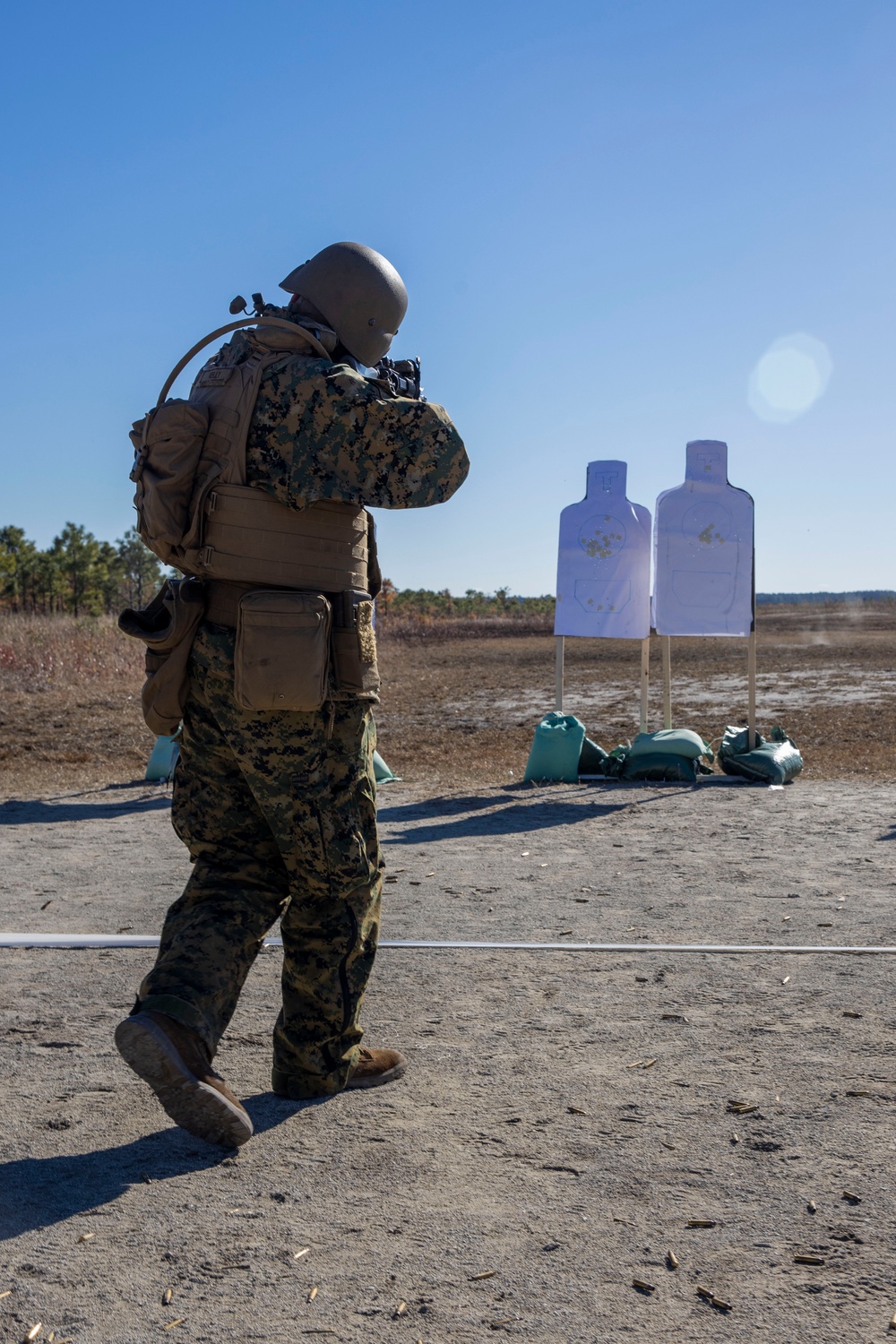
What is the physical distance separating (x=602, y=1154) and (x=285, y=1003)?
82 centimetres

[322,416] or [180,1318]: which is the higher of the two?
[322,416]

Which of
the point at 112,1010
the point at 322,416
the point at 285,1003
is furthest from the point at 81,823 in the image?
the point at 322,416

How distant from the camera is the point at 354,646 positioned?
2.68m

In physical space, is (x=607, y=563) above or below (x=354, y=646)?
above

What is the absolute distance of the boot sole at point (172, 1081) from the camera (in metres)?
2.33

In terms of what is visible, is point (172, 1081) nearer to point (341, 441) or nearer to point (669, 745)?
point (341, 441)

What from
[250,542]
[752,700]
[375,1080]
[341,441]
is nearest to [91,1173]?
[375,1080]

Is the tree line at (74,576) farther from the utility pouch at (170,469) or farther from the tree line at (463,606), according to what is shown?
the utility pouch at (170,469)

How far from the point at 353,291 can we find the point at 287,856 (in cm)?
139

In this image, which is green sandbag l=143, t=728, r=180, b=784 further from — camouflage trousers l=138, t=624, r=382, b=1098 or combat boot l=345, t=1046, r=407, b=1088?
camouflage trousers l=138, t=624, r=382, b=1098

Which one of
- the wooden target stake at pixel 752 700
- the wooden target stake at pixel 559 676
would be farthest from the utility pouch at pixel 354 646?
the wooden target stake at pixel 559 676

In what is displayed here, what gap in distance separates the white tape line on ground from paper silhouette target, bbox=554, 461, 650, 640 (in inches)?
219

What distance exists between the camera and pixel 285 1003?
2.76m

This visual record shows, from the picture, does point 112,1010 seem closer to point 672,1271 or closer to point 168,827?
point 672,1271
